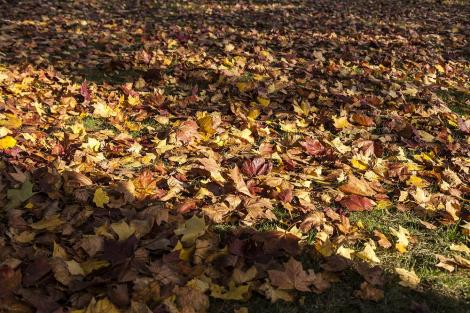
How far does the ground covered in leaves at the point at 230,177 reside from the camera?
92.8 inches

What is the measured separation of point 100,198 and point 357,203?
171 centimetres

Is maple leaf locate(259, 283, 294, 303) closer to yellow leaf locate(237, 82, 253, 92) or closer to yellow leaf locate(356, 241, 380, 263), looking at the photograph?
yellow leaf locate(356, 241, 380, 263)

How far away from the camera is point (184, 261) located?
2.50 m

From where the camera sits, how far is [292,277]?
2.40 m

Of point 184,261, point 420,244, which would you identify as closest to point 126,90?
point 184,261

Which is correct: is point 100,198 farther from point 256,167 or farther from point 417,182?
point 417,182

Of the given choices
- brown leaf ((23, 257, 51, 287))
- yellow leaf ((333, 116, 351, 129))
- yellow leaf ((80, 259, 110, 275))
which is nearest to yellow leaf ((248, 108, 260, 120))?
yellow leaf ((333, 116, 351, 129))

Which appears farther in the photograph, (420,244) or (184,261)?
(420,244)

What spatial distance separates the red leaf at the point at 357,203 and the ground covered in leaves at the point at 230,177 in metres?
0.01

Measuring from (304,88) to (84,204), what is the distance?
3097 mm

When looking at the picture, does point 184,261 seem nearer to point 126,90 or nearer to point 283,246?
point 283,246

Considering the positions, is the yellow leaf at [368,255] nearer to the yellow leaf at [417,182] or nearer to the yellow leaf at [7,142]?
the yellow leaf at [417,182]

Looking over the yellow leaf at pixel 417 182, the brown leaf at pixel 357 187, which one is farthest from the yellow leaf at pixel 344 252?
the yellow leaf at pixel 417 182

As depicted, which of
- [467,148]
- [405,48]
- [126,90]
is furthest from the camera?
[405,48]
